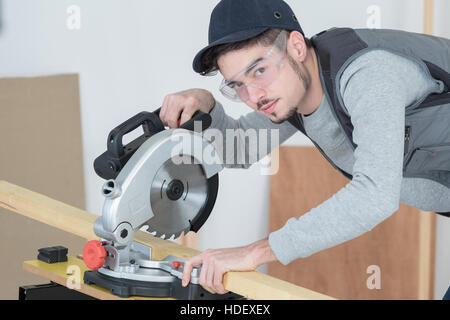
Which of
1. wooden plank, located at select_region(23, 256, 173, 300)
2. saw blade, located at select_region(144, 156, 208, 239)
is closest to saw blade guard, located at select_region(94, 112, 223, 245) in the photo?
saw blade, located at select_region(144, 156, 208, 239)

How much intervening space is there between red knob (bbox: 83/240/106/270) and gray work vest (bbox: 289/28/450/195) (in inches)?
24.9

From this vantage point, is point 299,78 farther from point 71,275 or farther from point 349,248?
point 349,248

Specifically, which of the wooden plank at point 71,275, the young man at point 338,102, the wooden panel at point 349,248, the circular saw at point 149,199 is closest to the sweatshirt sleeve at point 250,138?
the young man at point 338,102

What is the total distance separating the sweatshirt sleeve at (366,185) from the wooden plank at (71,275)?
1.24 feet

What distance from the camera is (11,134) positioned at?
2789mm

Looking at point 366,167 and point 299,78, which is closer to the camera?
point 366,167

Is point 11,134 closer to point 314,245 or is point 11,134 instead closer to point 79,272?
point 79,272

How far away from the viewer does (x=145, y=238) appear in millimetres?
1567

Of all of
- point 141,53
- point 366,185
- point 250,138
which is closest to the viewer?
point 366,185

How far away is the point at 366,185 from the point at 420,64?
15.0 inches

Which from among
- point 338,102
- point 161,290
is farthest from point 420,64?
point 161,290

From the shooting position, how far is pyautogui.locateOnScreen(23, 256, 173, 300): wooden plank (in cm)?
139

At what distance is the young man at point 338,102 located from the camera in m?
1.21

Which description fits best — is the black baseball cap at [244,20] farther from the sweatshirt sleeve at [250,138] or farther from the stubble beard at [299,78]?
the sweatshirt sleeve at [250,138]
